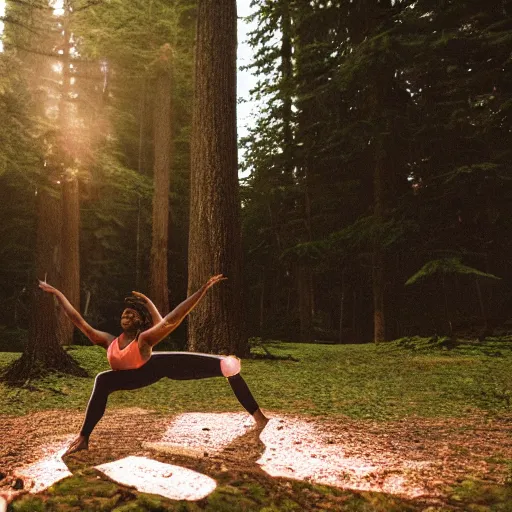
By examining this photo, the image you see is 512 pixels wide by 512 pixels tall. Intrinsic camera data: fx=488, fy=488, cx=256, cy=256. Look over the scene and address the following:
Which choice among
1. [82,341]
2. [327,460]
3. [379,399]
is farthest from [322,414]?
[82,341]

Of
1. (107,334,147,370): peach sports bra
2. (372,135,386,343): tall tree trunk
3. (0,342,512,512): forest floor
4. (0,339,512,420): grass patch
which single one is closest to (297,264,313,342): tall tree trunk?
(372,135,386,343): tall tree trunk

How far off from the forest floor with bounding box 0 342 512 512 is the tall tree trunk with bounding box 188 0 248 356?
1.91 m

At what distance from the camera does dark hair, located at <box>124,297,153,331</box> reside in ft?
11.7

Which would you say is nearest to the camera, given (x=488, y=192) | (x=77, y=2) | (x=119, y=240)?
(x=488, y=192)

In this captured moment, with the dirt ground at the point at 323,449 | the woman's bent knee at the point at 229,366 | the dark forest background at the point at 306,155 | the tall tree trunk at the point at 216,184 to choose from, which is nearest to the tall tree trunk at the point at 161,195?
the dark forest background at the point at 306,155

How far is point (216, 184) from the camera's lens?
896 centimetres

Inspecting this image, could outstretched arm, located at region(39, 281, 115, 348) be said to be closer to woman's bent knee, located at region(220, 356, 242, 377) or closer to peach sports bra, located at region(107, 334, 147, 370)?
peach sports bra, located at region(107, 334, 147, 370)

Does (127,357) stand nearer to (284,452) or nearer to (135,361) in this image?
(135,361)

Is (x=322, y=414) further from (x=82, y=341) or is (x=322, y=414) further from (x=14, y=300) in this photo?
(x=14, y=300)

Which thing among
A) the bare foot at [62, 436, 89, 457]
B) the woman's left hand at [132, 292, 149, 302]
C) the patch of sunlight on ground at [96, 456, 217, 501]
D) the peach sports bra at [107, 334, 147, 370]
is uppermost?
the woman's left hand at [132, 292, 149, 302]

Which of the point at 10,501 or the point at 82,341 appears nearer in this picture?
the point at 10,501

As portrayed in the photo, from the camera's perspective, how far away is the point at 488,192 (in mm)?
12711

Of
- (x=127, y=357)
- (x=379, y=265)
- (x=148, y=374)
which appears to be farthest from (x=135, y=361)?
(x=379, y=265)

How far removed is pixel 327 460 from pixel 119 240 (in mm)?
22431
